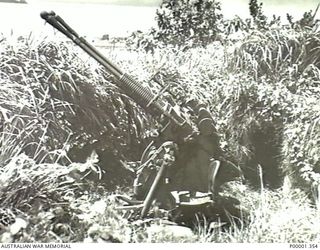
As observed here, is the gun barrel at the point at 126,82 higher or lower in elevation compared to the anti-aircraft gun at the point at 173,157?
higher

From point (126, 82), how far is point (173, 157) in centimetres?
25

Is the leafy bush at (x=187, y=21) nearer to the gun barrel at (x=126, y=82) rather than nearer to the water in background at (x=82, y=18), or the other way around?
the water in background at (x=82, y=18)

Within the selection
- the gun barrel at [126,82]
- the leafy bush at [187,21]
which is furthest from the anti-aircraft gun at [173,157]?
the leafy bush at [187,21]

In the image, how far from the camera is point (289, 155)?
155 centimetres

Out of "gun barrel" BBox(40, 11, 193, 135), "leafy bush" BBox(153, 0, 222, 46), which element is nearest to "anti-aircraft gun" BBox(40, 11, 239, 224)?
"gun barrel" BBox(40, 11, 193, 135)

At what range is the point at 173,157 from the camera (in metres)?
1.52

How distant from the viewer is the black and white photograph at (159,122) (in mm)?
1474

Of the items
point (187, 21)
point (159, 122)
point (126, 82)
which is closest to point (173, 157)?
point (159, 122)

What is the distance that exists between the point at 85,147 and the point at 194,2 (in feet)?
1.72

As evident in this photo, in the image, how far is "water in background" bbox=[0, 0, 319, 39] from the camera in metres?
1.51

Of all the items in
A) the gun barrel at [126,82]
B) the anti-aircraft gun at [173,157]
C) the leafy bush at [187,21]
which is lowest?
the anti-aircraft gun at [173,157]

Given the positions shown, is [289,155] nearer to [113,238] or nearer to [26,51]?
[113,238]

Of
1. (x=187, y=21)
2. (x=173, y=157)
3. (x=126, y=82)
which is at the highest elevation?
(x=187, y=21)

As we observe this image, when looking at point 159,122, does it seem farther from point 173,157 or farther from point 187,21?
point 187,21
